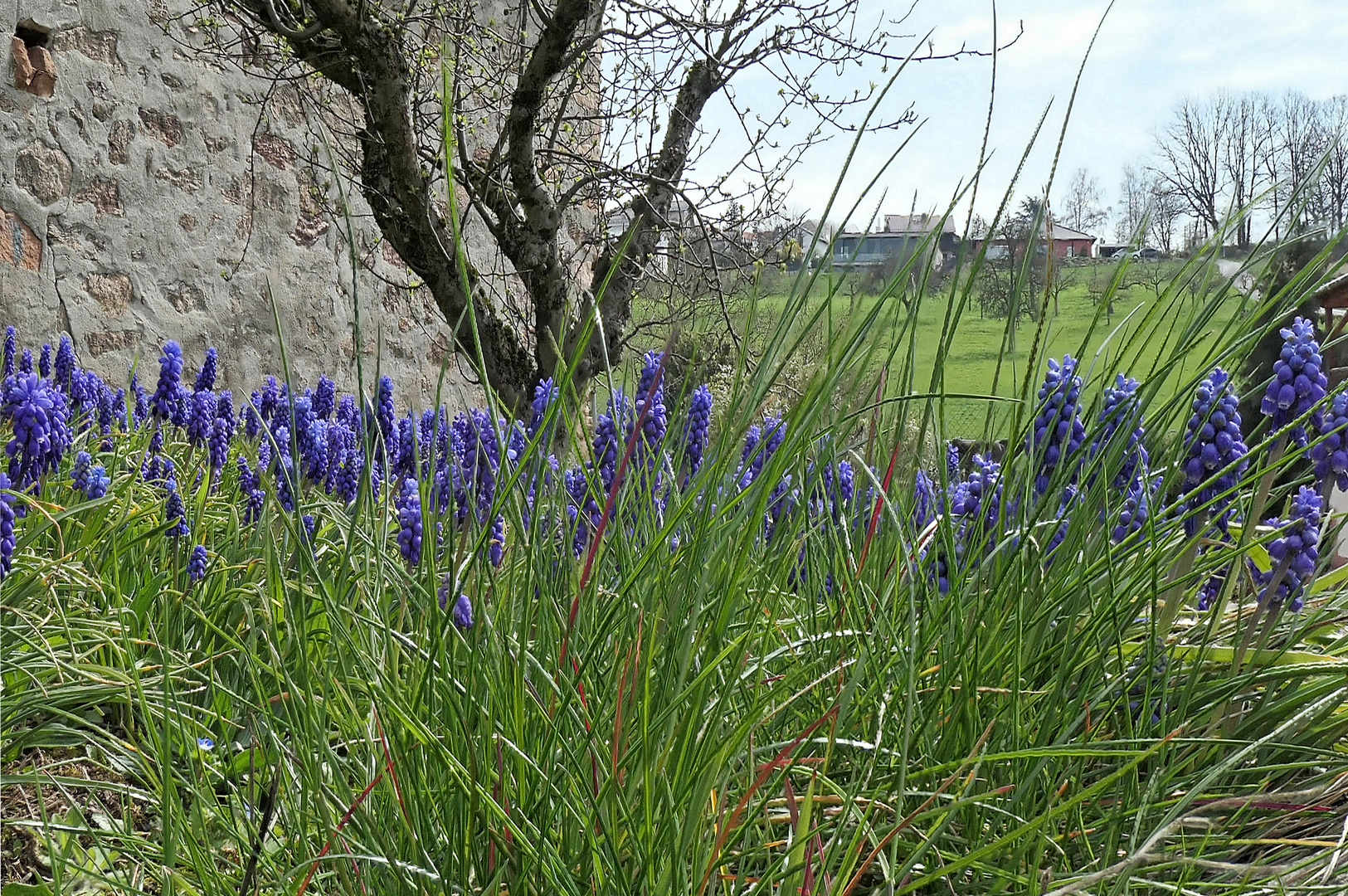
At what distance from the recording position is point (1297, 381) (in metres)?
1.34

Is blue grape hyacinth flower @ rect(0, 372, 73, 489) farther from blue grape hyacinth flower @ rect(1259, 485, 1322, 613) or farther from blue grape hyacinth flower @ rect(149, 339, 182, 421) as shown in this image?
blue grape hyacinth flower @ rect(1259, 485, 1322, 613)

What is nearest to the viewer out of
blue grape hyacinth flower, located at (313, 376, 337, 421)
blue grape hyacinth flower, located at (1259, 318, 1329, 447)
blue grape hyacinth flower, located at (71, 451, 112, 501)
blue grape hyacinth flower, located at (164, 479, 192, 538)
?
blue grape hyacinth flower, located at (1259, 318, 1329, 447)

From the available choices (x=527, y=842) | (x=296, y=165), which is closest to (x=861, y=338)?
(x=527, y=842)

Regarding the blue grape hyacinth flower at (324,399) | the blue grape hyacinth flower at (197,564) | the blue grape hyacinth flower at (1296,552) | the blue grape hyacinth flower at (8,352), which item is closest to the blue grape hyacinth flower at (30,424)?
the blue grape hyacinth flower at (197,564)

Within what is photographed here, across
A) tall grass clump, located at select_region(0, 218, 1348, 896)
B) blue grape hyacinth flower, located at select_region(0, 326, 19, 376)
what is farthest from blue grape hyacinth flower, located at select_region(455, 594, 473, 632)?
blue grape hyacinth flower, located at select_region(0, 326, 19, 376)

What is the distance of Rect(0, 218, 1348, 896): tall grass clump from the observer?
0.99m

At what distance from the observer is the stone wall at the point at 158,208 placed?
466 centimetres

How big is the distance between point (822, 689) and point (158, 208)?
4.91 meters

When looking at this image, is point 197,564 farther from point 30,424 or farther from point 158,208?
point 158,208

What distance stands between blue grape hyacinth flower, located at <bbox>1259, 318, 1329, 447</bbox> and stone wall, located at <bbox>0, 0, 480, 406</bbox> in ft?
12.1

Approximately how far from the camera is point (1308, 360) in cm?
134

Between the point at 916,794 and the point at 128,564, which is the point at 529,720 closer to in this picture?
the point at 916,794

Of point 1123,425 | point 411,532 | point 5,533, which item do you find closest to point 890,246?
point 1123,425

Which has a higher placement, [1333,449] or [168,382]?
[1333,449]
